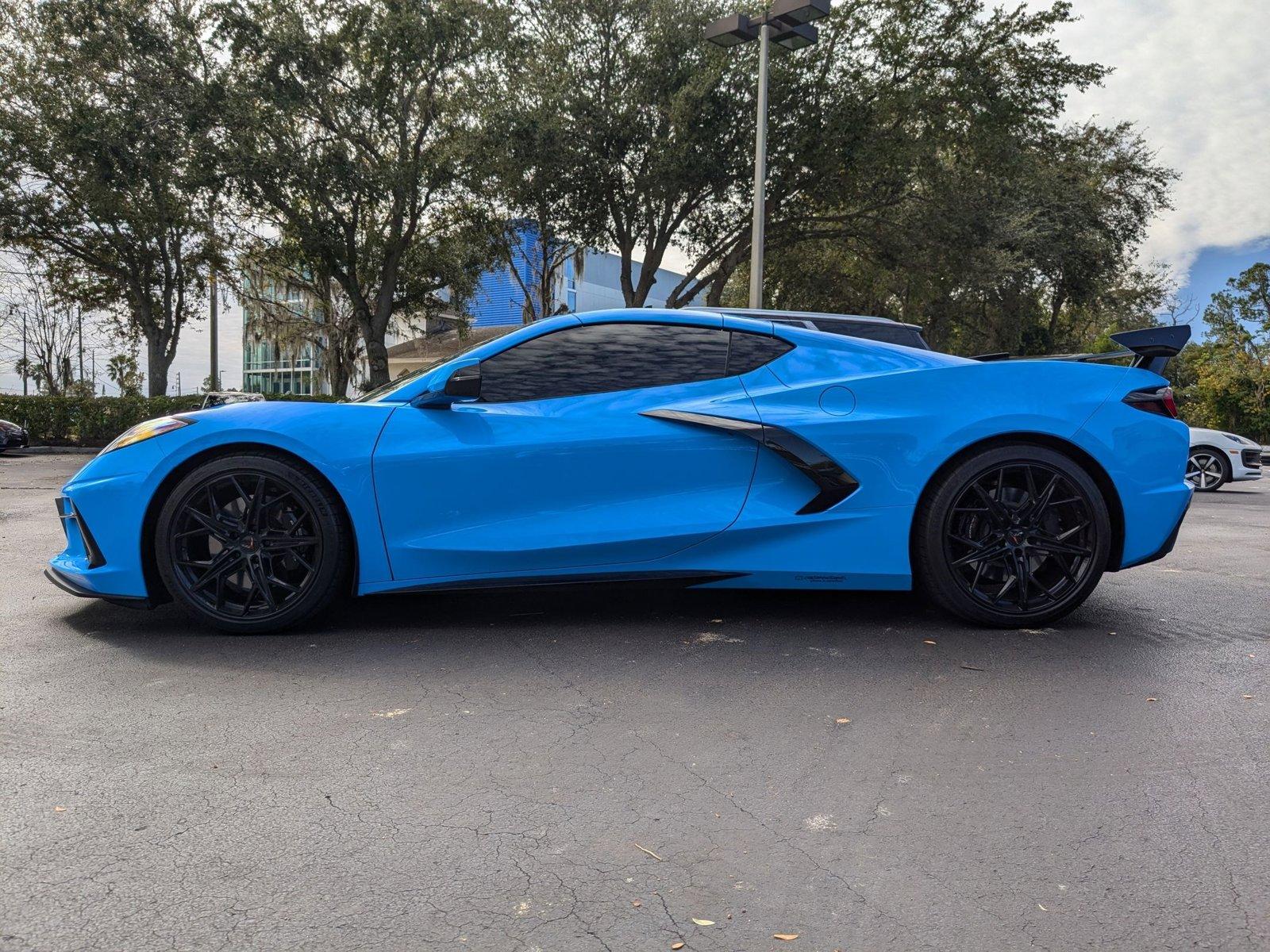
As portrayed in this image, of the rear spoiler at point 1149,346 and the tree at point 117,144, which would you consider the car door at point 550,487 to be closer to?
the rear spoiler at point 1149,346

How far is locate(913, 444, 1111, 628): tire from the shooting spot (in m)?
4.37

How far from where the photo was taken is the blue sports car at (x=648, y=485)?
4238mm

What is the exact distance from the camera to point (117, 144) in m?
21.1

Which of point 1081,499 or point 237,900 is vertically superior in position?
point 1081,499

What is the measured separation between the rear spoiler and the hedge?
74.1 feet

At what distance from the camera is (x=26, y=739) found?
303cm

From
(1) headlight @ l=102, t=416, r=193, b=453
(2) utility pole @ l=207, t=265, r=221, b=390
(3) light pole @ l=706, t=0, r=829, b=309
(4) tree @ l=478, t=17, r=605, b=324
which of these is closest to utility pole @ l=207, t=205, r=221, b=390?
(2) utility pole @ l=207, t=265, r=221, b=390

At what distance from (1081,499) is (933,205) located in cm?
1791

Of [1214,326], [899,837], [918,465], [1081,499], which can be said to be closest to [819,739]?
[899,837]

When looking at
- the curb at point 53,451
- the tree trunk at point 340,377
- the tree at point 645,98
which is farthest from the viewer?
the tree trunk at point 340,377

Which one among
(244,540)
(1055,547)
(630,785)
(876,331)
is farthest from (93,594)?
(876,331)

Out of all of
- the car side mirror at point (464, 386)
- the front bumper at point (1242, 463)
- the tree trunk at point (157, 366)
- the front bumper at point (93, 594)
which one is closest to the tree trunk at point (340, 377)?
the tree trunk at point (157, 366)

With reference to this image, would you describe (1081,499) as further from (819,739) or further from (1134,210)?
(1134,210)

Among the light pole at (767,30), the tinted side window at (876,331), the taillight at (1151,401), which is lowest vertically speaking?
the taillight at (1151,401)
